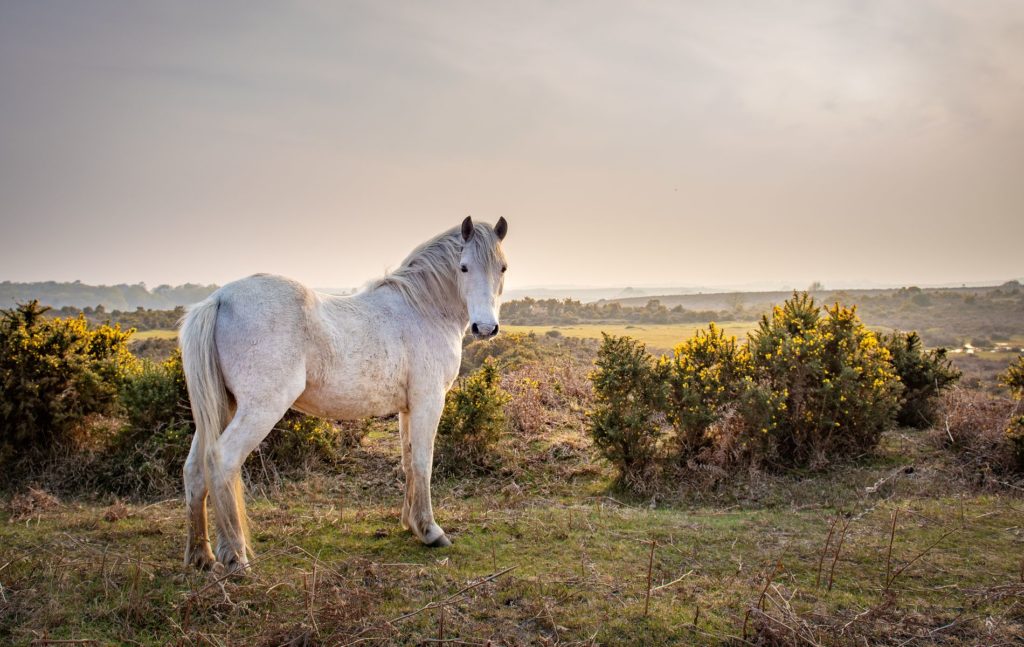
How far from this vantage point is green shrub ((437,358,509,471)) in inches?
280

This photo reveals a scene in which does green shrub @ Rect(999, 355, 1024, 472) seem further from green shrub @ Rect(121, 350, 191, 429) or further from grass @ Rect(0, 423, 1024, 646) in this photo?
green shrub @ Rect(121, 350, 191, 429)

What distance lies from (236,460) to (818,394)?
6548mm

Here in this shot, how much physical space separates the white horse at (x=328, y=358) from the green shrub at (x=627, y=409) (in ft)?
8.47

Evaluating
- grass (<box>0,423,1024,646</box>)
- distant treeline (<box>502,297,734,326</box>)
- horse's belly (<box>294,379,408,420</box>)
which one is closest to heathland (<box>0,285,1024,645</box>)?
grass (<box>0,423,1024,646</box>)

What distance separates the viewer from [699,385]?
22.2 ft

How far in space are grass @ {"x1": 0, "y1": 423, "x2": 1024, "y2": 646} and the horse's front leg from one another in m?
0.15

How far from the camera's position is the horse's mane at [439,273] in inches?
175

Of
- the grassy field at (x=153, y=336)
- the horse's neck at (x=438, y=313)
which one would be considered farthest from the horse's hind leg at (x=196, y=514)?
the grassy field at (x=153, y=336)

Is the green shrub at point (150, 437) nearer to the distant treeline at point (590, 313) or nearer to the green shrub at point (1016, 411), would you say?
the green shrub at point (1016, 411)

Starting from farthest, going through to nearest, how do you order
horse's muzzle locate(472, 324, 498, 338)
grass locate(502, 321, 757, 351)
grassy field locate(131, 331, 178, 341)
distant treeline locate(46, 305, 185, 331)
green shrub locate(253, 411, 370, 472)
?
distant treeline locate(46, 305, 185, 331)
grass locate(502, 321, 757, 351)
grassy field locate(131, 331, 178, 341)
green shrub locate(253, 411, 370, 472)
horse's muzzle locate(472, 324, 498, 338)

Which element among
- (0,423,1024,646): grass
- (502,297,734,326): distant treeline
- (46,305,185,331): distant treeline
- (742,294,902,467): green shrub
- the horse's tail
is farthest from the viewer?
(502,297,734,326): distant treeline

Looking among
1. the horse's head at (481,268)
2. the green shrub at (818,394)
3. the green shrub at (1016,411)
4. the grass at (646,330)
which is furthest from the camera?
the grass at (646,330)

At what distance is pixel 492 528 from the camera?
189 inches

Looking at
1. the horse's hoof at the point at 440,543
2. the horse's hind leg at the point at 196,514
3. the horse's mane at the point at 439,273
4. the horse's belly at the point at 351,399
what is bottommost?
the horse's hoof at the point at 440,543
